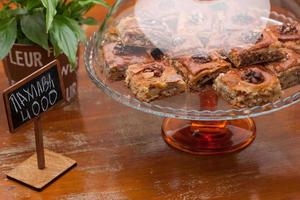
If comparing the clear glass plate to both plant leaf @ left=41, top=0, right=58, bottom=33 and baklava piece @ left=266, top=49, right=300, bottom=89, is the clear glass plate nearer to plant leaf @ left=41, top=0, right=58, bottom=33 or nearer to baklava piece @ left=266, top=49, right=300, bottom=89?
baklava piece @ left=266, top=49, right=300, bottom=89

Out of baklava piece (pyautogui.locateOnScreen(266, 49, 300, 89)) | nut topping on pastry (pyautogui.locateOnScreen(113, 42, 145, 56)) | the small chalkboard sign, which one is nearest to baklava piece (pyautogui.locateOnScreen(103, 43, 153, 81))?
nut topping on pastry (pyautogui.locateOnScreen(113, 42, 145, 56))

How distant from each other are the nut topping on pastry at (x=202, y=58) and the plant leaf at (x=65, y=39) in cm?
26

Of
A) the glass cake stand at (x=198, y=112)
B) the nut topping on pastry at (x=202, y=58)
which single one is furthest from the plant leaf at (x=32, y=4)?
the nut topping on pastry at (x=202, y=58)

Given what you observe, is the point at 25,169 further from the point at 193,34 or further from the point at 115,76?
the point at 193,34

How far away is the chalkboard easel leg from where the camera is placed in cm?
114

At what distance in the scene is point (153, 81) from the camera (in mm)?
1142

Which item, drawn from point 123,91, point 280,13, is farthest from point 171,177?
point 280,13

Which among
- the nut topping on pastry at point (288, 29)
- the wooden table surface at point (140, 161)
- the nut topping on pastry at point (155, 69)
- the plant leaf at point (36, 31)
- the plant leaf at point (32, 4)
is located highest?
the plant leaf at point (32, 4)

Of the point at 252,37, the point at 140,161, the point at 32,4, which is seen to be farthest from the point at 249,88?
the point at 32,4

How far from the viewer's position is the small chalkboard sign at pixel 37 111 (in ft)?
3.52

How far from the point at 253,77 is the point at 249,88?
37mm

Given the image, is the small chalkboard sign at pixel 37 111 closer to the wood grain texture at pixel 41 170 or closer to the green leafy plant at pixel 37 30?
the wood grain texture at pixel 41 170

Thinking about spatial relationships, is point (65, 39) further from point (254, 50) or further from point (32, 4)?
point (254, 50)

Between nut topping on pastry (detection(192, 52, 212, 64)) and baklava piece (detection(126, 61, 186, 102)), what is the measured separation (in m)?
0.05
